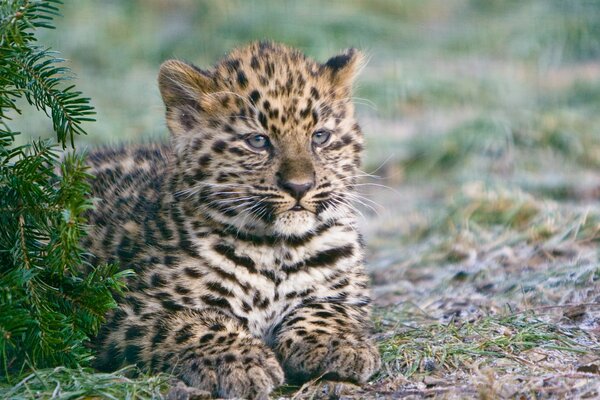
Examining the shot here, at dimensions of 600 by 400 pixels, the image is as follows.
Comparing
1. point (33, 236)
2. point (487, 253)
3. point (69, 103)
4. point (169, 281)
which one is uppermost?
point (69, 103)

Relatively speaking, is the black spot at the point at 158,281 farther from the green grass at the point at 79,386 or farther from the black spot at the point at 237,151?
the black spot at the point at 237,151

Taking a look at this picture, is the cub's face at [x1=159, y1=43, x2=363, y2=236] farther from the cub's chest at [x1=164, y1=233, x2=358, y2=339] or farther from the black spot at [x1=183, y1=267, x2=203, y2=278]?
the black spot at [x1=183, y1=267, x2=203, y2=278]

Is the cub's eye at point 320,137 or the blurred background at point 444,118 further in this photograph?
the blurred background at point 444,118

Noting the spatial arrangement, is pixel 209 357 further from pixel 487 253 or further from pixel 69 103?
pixel 487 253

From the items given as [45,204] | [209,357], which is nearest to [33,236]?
[45,204]

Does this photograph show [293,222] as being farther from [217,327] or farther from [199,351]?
[199,351]

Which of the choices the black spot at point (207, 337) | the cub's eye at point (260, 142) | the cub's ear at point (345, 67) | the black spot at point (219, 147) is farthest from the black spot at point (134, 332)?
the cub's ear at point (345, 67)

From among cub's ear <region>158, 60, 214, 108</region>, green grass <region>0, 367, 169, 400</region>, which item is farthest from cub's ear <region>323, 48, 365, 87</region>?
green grass <region>0, 367, 169, 400</region>
